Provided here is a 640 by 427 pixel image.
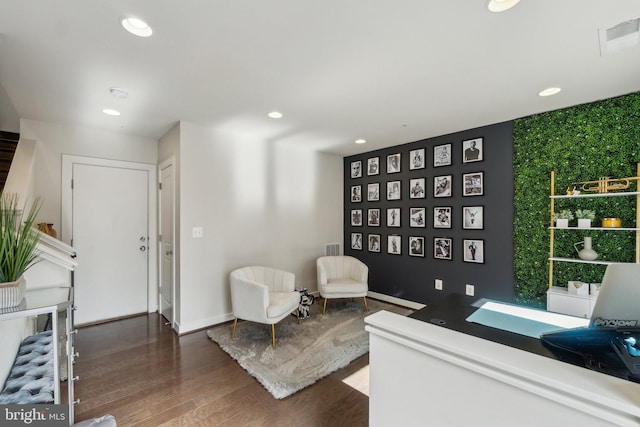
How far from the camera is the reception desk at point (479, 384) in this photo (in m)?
0.63

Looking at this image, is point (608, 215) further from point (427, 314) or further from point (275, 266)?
point (275, 266)

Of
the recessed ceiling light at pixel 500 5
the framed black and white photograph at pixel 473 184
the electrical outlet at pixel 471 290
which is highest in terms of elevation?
the recessed ceiling light at pixel 500 5

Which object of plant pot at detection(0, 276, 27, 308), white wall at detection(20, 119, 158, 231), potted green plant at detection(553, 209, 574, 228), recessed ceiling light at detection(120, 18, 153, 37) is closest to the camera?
plant pot at detection(0, 276, 27, 308)

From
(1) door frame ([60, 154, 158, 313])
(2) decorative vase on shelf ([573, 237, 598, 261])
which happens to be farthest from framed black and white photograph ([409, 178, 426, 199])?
(1) door frame ([60, 154, 158, 313])

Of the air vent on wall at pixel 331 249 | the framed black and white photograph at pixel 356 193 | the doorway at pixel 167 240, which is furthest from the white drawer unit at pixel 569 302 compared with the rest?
the doorway at pixel 167 240

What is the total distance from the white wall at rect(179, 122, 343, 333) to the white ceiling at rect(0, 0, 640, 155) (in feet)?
1.94

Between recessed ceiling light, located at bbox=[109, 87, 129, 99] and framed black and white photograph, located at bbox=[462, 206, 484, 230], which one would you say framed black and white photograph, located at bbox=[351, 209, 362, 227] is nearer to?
framed black and white photograph, located at bbox=[462, 206, 484, 230]

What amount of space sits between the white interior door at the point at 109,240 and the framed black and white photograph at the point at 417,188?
3.71 metres

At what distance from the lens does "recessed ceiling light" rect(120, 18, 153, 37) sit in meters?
1.52

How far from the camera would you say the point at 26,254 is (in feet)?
4.15

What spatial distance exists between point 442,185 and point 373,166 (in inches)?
47.0

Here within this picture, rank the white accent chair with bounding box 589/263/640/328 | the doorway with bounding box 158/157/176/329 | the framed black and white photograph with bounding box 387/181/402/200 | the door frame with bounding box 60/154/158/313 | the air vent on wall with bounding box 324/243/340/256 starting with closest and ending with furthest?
the white accent chair with bounding box 589/263/640/328, the doorway with bounding box 158/157/176/329, the door frame with bounding box 60/154/158/313, the framed black and white photograph with bounding box 387/181/402/200, the air vent on wall with bounding box 324/243/340/256

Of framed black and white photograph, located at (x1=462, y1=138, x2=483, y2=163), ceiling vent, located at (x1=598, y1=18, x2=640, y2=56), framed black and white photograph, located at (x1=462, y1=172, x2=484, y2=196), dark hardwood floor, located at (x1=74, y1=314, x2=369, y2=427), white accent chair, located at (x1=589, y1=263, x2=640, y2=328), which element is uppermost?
ceiling vent, located at (x1=598, y1=18, x2=640, y2=56)

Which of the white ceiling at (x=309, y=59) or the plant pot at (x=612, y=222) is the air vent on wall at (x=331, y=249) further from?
the plant pot at (x=612, y=222)
